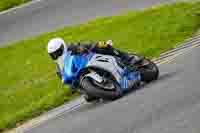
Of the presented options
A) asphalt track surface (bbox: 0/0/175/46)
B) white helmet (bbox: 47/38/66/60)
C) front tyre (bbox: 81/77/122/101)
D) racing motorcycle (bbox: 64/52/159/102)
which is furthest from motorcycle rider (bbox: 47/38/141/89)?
asphalt track surface (bbox: 0/0/175/46)

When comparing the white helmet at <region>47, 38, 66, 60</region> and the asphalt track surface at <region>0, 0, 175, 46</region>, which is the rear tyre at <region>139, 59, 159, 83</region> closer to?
the white helmet at <region>47, 38, 66, 60</region>

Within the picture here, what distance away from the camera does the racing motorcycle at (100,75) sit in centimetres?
1331

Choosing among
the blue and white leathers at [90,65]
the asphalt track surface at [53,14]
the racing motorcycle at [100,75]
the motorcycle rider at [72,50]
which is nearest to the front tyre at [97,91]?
the racing motorcycle at [100,75]

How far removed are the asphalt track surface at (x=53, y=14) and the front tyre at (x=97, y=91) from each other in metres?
8.87

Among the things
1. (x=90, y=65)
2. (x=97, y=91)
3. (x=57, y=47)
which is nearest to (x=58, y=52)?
(x=57, y=47)

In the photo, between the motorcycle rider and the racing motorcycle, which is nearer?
the racing motorcycle

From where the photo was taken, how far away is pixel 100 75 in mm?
13500

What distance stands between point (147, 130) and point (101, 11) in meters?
12.5

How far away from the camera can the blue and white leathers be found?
44.3 ft

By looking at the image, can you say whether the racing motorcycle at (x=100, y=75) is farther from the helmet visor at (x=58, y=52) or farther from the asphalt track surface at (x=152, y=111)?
the asphalt track surface at (x=152, y=111)

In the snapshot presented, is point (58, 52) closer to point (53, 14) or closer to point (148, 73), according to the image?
point (148, 73)

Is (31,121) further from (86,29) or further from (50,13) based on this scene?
A: (50,13)

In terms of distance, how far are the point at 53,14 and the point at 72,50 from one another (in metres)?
10.3

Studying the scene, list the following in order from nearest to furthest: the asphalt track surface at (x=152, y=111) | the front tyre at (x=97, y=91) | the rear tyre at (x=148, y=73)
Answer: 1. the asphalt track surface at (x=152, y=111)
2. the front tyre at (x=97, y=91)
3. the rear tyre at (x=148, y=73)
